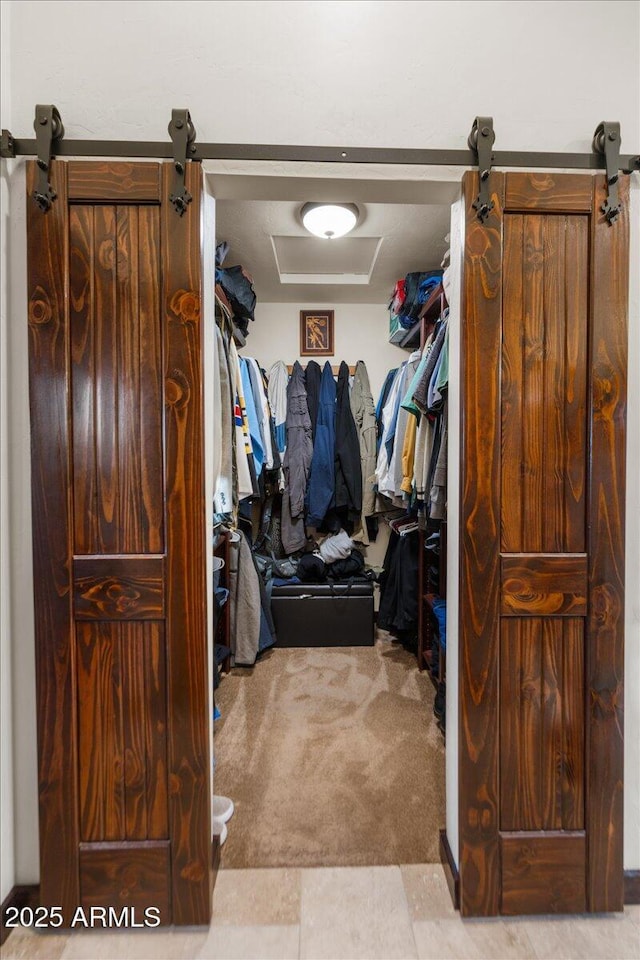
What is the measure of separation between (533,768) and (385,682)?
48.6 inches

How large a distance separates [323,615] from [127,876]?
1.69 meters

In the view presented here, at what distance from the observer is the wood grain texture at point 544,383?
106 centimetres

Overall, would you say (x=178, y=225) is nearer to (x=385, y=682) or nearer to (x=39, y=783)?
(x=39, y=783)

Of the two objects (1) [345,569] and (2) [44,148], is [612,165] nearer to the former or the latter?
(2) [44,148]

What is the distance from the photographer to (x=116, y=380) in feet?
3.43

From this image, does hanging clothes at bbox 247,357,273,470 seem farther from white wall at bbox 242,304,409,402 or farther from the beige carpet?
the beige carpet

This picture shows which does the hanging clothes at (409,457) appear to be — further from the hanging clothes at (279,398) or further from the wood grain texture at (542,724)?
the wood grain texture at (542,724)

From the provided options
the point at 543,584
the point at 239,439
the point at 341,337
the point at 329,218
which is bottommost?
the point at 543,584

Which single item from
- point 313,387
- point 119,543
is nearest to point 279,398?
point 313,387

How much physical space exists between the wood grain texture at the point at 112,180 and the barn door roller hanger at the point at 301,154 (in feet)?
0.16

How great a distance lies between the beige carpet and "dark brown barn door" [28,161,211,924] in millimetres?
386

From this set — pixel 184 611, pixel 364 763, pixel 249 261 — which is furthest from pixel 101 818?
pixel 249 261

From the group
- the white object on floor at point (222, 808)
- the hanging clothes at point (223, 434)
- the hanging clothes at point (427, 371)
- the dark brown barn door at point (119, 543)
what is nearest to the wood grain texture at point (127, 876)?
the dark brown barn door at point (119, 543)

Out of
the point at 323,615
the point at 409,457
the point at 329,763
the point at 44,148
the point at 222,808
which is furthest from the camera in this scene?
the point at 323,615
